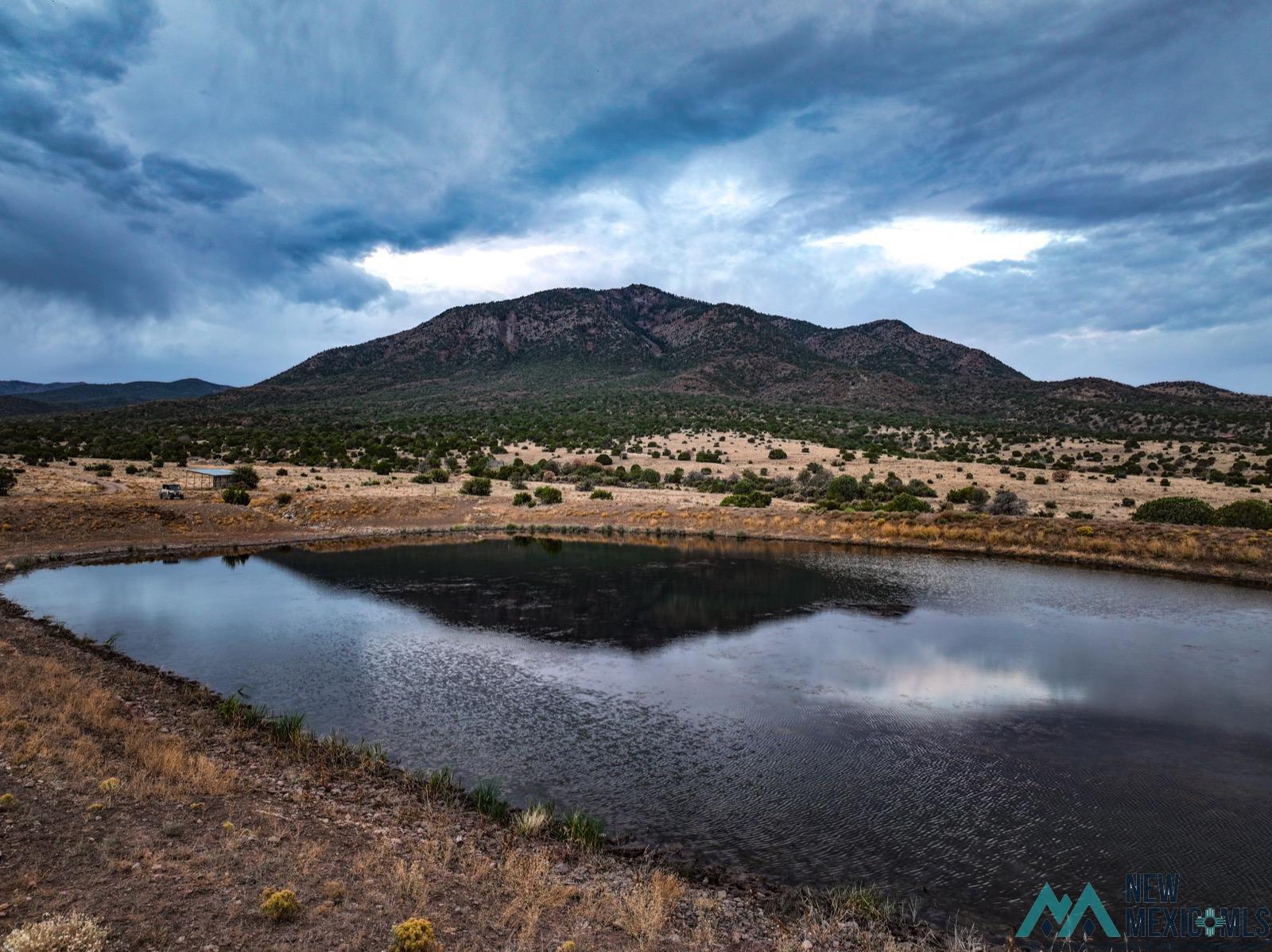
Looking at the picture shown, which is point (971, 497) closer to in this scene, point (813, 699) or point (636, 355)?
point (813, 699)

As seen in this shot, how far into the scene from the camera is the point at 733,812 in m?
10.1

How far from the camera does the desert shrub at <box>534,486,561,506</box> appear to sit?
4438 centimetres

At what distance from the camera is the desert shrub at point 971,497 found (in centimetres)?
4203

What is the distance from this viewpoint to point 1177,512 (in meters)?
34.9

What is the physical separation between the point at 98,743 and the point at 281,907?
5821 mm

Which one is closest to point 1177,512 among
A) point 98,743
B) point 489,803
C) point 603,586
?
point 603,586

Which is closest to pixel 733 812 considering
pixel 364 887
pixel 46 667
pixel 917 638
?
pixel 364 887

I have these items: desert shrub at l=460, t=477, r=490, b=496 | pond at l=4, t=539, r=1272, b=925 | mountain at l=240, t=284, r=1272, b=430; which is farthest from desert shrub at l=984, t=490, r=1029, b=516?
mountain at l=240, t=284, r=1272, b=430

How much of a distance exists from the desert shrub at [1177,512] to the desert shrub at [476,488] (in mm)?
36787

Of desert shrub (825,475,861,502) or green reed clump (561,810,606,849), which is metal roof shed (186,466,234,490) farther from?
green reed clump (561,810,606,849)

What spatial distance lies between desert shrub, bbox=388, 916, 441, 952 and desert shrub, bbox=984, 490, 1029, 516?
39277mm

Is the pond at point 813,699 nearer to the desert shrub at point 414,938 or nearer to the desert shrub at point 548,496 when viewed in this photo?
the desert shrub at point 414,938

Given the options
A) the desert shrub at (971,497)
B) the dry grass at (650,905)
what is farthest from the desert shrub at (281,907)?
the desert shrub at (971,497)

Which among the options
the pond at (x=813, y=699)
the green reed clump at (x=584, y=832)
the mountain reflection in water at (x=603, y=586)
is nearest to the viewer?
the green reed clump at (x=584, y=832)
